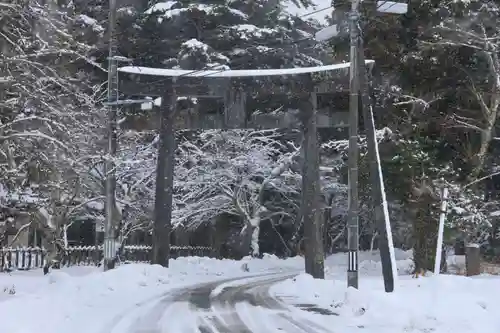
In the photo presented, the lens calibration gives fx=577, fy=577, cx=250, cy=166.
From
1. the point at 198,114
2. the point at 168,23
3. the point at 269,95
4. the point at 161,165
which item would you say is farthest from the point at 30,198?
the point at 168,23

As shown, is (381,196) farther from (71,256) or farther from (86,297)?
(71,256)

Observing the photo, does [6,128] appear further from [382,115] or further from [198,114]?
[382,115]

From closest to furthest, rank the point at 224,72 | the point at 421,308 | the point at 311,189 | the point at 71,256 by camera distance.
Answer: the point at 421,308 < the point at 224,72 < the point at 311,189 < the point at 71,256

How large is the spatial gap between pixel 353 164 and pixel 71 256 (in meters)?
15.1

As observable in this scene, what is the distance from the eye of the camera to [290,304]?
49.6ft

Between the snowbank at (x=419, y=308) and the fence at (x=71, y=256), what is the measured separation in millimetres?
11359

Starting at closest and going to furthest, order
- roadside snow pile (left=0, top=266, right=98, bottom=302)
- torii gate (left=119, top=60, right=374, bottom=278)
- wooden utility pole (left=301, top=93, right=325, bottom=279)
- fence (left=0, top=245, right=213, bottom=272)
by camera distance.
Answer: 1. roadside snow pile (left=0, top=266, right=98, bottom=302)
2. fence (left=0, top=245, right=213, bottom=272)
3. torii gate (left=119, top=60, right=374, bottom=278)
4. wooden utility pole (left=301, top=93, right=325, bottom=279)

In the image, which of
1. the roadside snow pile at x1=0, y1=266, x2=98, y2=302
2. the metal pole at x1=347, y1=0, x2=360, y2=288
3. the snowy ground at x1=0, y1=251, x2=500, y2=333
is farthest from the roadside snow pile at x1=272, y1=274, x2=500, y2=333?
the roadside snow pile at x1=0, y1=266, x2=98, y2=302

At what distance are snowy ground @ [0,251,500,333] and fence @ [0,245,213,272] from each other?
14.2ft

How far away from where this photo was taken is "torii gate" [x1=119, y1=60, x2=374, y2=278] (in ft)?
72.0

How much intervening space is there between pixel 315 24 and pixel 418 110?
15.1 meters

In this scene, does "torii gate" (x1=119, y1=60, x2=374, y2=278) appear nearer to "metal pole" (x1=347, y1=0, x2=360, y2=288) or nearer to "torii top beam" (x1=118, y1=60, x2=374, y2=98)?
"torii top beam" (x1=118, y1=60, x2=374, y2=98)

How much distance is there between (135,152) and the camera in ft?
96.7

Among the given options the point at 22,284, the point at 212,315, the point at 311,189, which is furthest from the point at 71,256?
the point at 212,315
